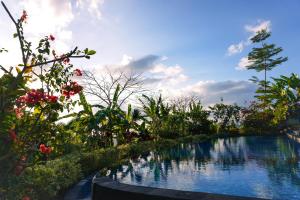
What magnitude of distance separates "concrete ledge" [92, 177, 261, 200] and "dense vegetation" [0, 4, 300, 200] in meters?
1.37

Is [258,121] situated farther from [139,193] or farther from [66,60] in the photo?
[66,60]

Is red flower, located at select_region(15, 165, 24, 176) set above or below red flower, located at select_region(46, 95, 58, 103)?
below

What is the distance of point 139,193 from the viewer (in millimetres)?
5852

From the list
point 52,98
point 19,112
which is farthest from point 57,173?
point 52,98

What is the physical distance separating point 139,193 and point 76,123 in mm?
13518

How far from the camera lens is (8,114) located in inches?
185

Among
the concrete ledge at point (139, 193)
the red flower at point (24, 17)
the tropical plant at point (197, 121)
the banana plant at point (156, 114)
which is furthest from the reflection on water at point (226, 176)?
the tropical plant at point (197, 121)

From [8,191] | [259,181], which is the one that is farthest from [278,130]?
[8,191]

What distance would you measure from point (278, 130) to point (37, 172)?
30.4 m

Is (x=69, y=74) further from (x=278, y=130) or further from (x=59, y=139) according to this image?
(x=278, y=130)

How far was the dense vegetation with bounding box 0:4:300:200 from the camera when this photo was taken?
15.9ft

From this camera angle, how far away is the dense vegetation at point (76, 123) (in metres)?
4.84

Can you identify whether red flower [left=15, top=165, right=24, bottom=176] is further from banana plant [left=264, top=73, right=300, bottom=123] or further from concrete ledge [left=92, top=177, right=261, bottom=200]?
banana plant [left=264, top=73, right=300, bottom=123]

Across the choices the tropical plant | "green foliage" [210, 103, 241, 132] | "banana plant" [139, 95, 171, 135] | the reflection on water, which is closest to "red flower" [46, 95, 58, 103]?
the reflection on water
